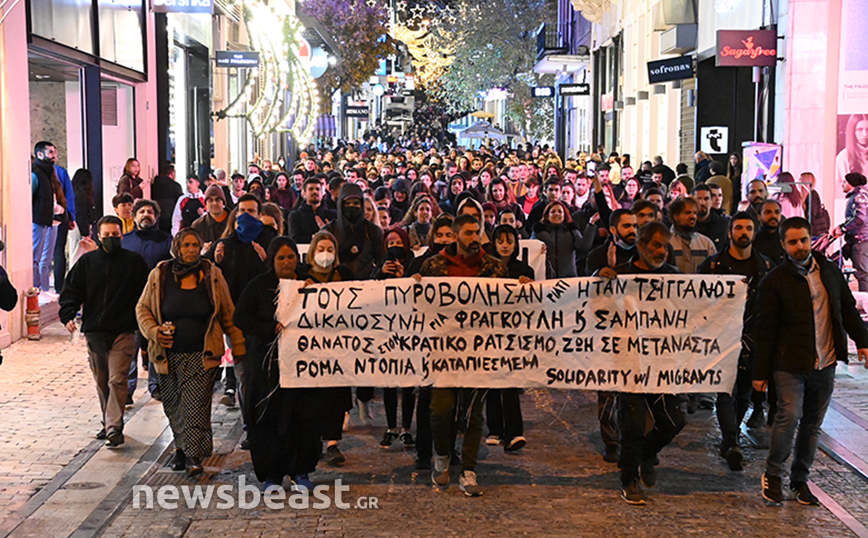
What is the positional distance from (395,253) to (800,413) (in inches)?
152

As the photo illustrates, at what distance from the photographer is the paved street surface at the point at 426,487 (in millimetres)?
6895

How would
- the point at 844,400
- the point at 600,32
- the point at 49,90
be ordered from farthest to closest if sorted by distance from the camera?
the point at 600,32, the point at 49,90, the point at 844,400

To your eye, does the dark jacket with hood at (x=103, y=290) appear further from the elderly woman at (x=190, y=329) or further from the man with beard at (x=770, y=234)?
the man with beard at (x=770, y=234)

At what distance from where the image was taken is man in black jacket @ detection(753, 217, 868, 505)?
23.3 ft

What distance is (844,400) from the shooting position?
10594 millimetres

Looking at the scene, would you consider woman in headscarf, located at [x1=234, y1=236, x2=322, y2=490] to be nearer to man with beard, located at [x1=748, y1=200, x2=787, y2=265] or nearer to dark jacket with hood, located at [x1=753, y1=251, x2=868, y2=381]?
dark jacket with hood, located at [x1=753, y1=251, x2=868, y2=381]

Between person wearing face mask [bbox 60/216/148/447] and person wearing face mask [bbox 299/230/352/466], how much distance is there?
1718 millimetres

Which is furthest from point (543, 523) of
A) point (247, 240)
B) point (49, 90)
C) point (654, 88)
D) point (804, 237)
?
point (654, 88)

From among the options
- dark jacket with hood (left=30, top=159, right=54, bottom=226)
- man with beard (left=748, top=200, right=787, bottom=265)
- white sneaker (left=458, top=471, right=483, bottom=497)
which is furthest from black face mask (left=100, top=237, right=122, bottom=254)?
dark jacket with hood (left=30, top=159, right=54, bottom=226)

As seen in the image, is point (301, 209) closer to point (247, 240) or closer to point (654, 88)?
point (247, 240)

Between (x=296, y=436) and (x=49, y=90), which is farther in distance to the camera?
(x=49, y=90)

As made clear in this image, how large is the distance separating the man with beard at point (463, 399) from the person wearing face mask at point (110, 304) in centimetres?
238

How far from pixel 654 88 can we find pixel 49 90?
1793 cm

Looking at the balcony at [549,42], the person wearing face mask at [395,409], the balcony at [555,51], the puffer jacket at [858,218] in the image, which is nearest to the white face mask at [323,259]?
the person wearing face mask at [395,409]
